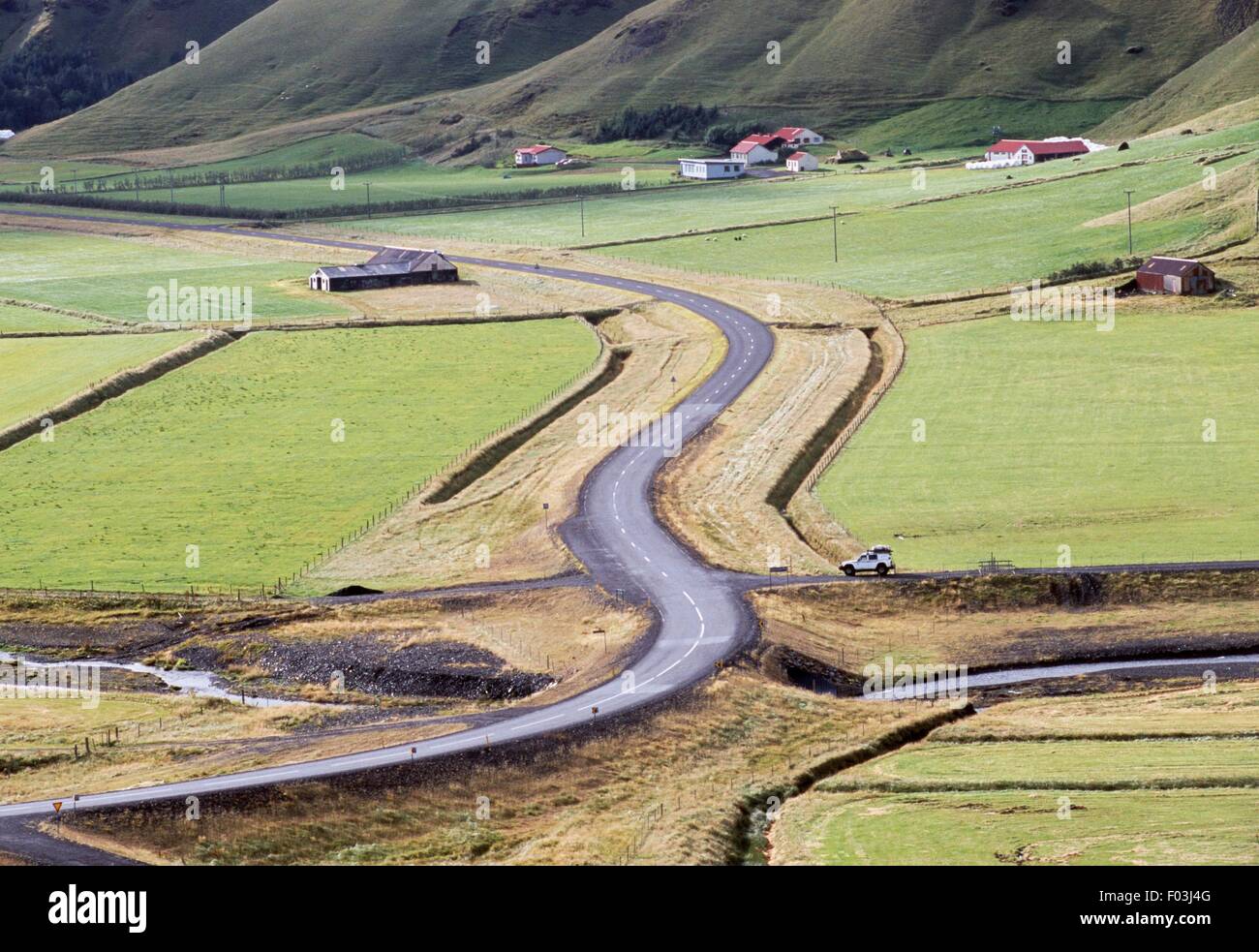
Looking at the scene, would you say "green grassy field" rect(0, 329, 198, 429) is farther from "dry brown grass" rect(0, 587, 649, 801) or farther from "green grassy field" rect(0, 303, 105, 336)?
"dry brown grass" rect(0, 587, 649, 801)

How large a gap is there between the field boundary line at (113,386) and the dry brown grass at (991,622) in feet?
193

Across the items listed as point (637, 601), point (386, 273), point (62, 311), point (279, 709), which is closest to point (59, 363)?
point (62, 311)

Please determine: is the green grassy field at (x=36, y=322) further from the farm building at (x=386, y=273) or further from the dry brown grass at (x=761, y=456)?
the dry brown grass at (x=761, y=456)

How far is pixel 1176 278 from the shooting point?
13588cm

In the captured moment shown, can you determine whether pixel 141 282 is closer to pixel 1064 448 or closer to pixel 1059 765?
pixel 1064 448

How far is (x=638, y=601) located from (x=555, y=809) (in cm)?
2140

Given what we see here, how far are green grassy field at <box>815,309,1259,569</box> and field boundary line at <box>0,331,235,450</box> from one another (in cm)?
5323

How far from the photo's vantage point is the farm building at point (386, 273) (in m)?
172

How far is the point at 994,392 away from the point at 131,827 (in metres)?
74.2

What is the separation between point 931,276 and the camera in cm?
15700

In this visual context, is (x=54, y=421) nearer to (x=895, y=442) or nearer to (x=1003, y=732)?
(x=895, y=442)

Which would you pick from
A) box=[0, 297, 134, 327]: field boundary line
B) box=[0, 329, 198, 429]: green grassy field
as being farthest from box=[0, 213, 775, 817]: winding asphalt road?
box=[0, 297, 134, 327]: field boundary line

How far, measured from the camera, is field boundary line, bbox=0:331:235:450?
11381 cm

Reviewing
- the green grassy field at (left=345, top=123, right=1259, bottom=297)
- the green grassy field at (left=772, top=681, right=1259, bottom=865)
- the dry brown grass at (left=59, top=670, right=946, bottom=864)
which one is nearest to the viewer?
the green grassy field at (left=772, top=681, right=1259, bottom=865)
